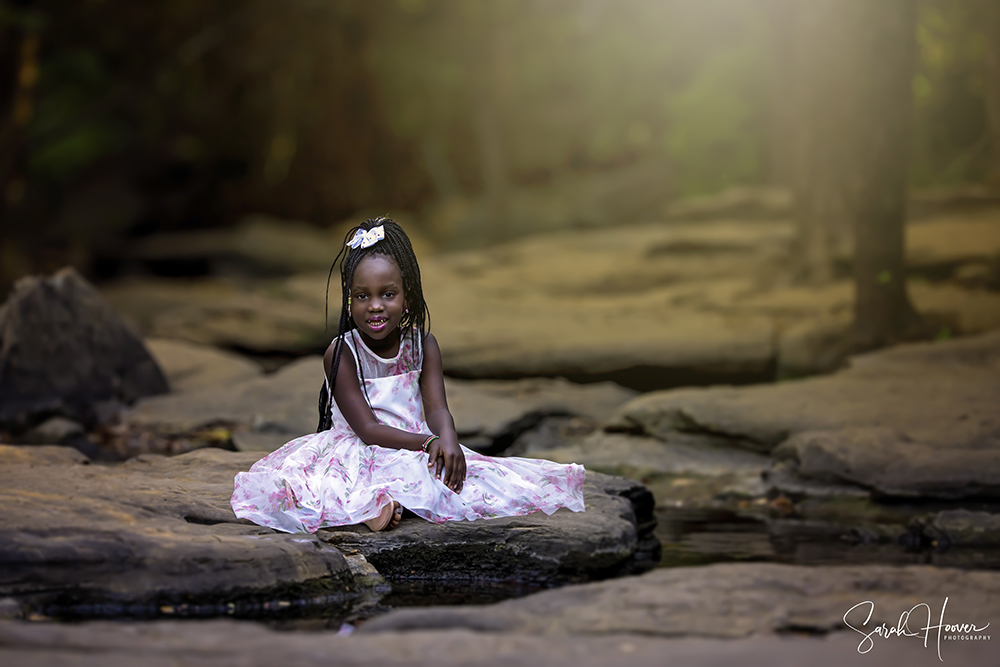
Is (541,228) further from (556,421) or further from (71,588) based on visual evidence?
(71,588)

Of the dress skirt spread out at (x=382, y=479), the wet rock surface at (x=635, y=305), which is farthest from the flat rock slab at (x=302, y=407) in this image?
the dress skirt spread out at (x=382, y=479)

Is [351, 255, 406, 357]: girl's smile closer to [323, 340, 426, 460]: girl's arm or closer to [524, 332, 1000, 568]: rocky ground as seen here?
[323, 340, 426, 460]: girl's arm

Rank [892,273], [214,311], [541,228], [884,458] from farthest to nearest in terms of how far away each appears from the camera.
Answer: [541,228] < [214,311] < [892,273] < [884,458]

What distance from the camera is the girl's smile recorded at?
150 inches

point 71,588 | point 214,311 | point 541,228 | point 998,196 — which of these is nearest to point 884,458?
point 71,588

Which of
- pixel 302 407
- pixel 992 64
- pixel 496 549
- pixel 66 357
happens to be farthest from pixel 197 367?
pixel 992 64

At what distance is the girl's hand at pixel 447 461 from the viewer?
3.66 m

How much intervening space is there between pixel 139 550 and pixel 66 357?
5.33 metres

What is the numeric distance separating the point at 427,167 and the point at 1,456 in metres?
17.3

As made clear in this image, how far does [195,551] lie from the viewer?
312 cm

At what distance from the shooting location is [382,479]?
3.76m

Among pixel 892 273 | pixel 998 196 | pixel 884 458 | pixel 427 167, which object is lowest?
pixel 884 458

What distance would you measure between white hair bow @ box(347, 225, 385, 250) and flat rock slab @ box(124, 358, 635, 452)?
2675 mm

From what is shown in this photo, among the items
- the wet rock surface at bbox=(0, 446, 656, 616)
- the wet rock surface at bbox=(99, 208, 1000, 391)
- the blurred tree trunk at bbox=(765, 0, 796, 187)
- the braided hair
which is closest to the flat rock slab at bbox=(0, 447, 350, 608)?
the wet rock surface at bbox=(0, 446, 656, 616)
